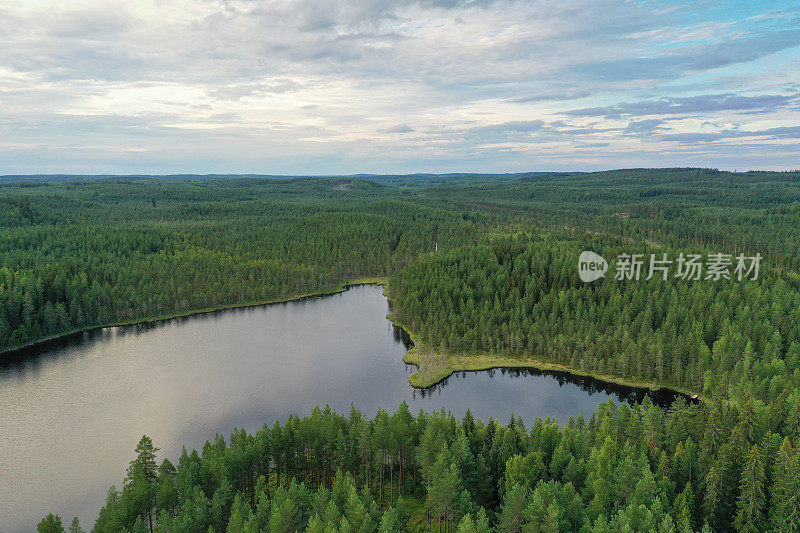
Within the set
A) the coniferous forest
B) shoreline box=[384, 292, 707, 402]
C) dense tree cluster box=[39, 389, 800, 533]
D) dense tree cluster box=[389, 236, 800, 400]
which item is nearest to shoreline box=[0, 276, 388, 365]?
the coniferous forest

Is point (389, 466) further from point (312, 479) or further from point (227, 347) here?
point (227, 347)

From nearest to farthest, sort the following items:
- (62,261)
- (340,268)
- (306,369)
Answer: (306,369), (62,261), (340,268)

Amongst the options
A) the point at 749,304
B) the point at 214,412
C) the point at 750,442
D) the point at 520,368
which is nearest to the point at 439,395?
the point at 520,368

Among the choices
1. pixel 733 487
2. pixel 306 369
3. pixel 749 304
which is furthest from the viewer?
pixel 749 304

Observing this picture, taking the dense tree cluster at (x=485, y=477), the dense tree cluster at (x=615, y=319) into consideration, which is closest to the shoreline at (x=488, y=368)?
the dense tree cluster at (x=615, y=319)

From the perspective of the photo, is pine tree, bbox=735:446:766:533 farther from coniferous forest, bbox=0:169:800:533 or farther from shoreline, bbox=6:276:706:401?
shoreline, bbox=6:276:706:401

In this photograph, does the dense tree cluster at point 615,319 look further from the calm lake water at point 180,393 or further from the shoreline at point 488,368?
the calm lake water at point 180,393

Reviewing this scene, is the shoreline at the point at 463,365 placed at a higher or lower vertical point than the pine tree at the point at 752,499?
lower
